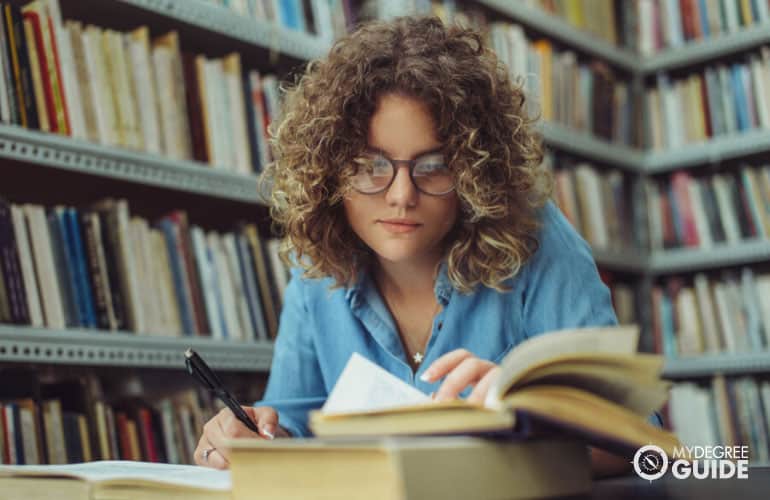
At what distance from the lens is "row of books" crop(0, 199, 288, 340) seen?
1.42 metres

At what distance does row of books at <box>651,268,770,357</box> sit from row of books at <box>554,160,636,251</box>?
245 mm

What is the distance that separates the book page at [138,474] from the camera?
68 cm

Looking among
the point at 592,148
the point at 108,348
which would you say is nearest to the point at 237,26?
the point at 108,348

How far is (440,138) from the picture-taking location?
1.09 meters

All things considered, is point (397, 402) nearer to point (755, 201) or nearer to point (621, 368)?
point (621, 368)

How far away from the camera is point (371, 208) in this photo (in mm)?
1107

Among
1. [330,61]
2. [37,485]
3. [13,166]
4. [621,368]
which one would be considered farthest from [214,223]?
[621,368]

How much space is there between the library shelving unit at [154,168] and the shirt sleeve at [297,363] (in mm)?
340

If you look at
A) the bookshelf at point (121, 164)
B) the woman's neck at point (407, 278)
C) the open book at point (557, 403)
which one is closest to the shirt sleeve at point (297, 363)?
the woman's neck at point (407, 278)

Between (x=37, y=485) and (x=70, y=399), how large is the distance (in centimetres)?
77

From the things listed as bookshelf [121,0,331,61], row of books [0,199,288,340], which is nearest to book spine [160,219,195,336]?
row of books [0,199,288,340]

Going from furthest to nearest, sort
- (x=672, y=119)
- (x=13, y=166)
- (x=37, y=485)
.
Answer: (x=672, y=119), (x=13, y=166), (x=37, y=485)

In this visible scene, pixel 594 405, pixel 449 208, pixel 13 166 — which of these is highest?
pixel 13 166

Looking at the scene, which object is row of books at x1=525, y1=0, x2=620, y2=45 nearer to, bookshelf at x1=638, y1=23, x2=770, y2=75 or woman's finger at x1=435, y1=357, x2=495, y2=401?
bookshelf at x1=638, y1=23, x2=770, y2=75
